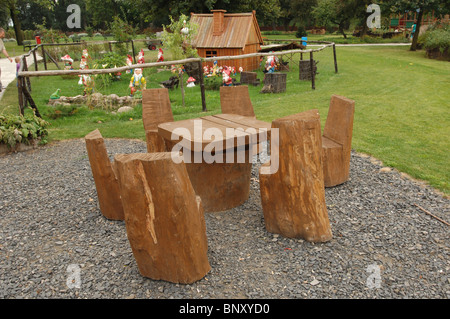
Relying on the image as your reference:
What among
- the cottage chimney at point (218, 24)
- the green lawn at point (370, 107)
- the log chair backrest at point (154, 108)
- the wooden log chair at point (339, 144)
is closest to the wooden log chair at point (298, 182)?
the wooden log chair at point (339, 144)

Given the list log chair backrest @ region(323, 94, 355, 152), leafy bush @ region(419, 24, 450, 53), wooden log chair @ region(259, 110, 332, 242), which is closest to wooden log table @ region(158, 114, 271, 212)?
wooden log chair @ region(259, 110, 332, 242)

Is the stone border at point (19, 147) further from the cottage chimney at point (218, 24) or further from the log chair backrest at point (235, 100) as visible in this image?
the cottage chimney at point (218, 24)

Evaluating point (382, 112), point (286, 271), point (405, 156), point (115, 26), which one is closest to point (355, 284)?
point (286, 271)

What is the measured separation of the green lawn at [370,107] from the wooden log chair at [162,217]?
3.35 metres

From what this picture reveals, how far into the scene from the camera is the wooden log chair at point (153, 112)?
16.5ft

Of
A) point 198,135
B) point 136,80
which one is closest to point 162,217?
point 198,135

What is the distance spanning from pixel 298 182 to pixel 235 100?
215 centimetres

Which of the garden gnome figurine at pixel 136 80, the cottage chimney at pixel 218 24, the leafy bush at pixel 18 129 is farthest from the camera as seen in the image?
the cottage chimney at pixel 218 24

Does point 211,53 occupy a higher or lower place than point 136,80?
higher

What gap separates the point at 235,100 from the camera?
537cm

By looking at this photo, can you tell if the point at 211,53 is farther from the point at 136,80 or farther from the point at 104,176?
the point at 104,176

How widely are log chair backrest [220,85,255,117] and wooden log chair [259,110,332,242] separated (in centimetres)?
174

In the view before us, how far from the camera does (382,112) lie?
28.9 ft

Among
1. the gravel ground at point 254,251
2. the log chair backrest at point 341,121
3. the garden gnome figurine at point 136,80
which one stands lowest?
the gravel ground at point 254,251
